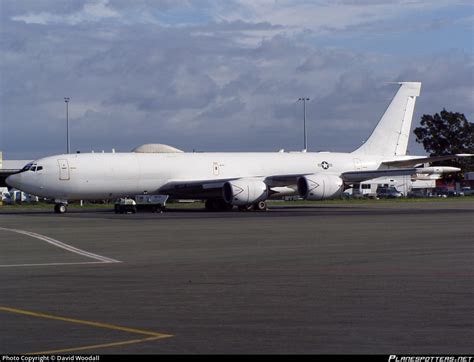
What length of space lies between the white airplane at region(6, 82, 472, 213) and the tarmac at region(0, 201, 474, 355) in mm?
24240

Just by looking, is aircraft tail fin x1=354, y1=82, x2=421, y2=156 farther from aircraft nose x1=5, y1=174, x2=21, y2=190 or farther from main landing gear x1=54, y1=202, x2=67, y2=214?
aircraft nose x1=5, y1=174, x2=21, y2=190

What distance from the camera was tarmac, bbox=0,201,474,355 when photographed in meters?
10.9

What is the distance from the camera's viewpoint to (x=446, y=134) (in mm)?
140875

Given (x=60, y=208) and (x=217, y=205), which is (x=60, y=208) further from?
(x=217, y=205)

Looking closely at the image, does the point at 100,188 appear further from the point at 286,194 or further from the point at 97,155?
the point at 286,194

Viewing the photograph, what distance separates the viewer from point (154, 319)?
12.6 meters

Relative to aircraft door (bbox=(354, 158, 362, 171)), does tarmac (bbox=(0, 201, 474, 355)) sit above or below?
below

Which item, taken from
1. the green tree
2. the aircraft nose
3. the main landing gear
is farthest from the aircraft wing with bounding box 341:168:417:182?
the green tree

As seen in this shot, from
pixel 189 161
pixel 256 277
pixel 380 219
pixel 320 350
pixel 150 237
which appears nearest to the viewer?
pixel 320 350

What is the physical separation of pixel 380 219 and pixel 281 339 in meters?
30.0

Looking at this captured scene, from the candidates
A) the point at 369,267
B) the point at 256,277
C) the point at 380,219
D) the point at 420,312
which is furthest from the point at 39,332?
the point at 380,219

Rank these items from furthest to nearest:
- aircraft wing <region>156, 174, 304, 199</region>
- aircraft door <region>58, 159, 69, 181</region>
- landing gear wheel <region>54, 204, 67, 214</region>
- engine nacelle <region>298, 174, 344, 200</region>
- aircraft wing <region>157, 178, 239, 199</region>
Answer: aircraft wing <region>157, 178, 239, 199</region> < aircraft wing <region>156, 174, 304, 199</region> < engine nacelle <region>298, 174, 344, 200</region> < landing gear wheel <region>54, 204, 67, 214</region> < aircraft door <region>58, 159, 69, 181</region>

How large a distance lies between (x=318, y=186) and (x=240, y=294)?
39948mm

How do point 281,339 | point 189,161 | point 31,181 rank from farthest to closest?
point 189,161, point 31,181, point 281,339
